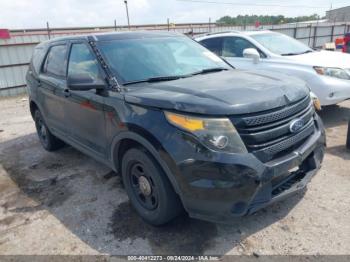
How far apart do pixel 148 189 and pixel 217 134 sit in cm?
96

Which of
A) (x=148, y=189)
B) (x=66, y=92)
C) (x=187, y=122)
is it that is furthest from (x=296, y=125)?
(x=66, y=92)

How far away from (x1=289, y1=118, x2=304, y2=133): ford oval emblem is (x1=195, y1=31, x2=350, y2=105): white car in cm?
298

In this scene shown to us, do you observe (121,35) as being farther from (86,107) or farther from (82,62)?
(86,107)

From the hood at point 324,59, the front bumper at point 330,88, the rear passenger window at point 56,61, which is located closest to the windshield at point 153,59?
the rear passenger window at point 56,61

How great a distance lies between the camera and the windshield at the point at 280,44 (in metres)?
6.40

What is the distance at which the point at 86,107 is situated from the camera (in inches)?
139

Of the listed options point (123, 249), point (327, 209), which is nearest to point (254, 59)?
point (327, 209)

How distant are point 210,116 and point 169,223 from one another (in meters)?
1.22

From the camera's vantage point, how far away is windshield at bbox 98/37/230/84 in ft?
10.5

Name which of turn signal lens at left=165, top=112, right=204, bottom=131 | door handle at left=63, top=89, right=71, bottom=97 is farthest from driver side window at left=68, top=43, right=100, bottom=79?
turn signal lens at left=165, top=112, right=204, bottom=131

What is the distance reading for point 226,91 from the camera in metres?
2.60

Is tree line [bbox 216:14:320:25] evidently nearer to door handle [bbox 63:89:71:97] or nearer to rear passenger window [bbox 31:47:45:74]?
rear passenger window [bbox 31:47:45:74]

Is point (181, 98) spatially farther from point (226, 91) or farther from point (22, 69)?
point (22, 69)

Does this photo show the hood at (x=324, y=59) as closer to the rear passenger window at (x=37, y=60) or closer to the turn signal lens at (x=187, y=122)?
the turn signal lens at (x=187, y=122)
